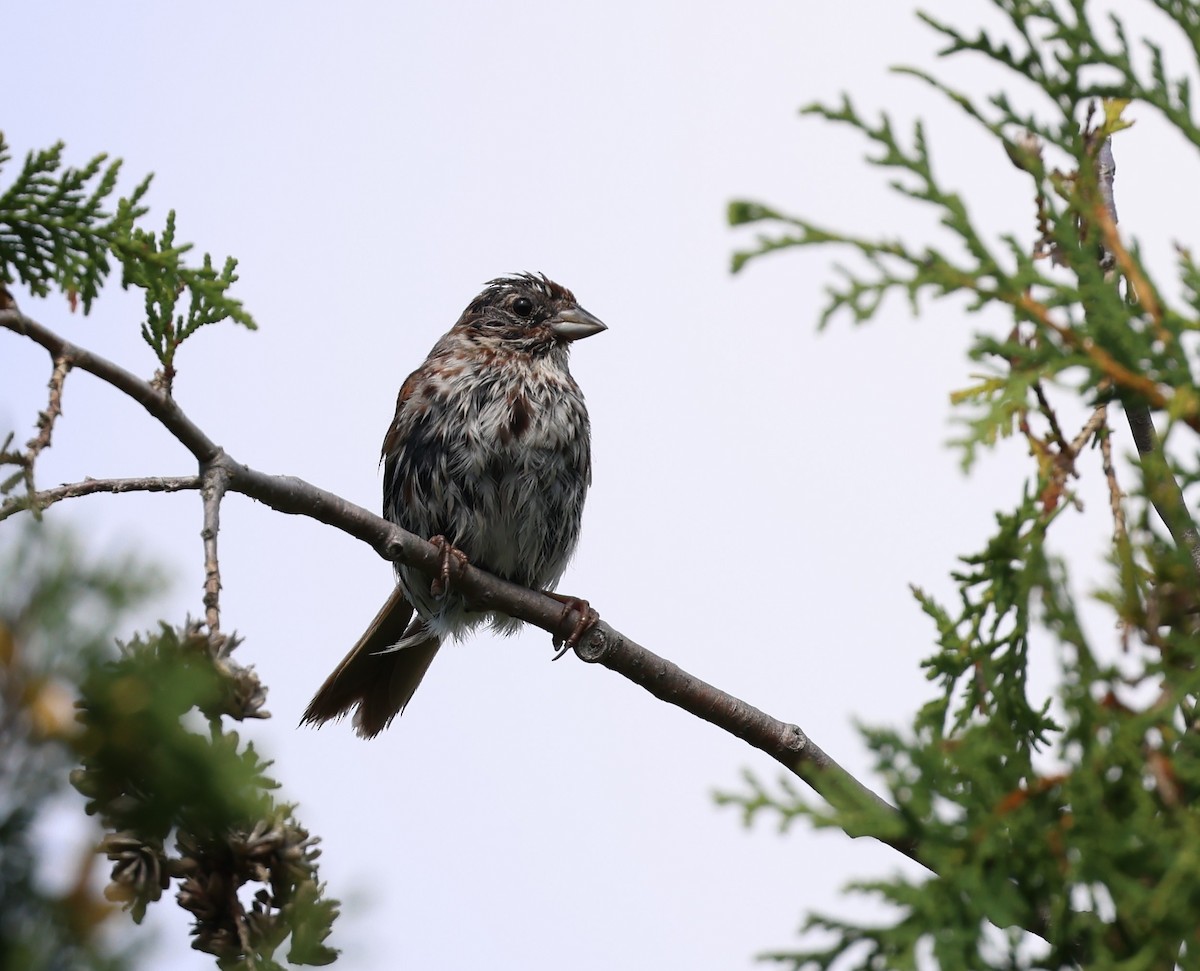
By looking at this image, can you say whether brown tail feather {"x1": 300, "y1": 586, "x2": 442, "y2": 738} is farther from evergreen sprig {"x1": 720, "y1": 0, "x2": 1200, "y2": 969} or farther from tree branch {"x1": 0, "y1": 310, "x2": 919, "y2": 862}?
evergreen sprig {"x1": 720, "y1": 0, "x2": 1200, "y2": 969}

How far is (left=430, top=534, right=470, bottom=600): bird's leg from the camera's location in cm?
368

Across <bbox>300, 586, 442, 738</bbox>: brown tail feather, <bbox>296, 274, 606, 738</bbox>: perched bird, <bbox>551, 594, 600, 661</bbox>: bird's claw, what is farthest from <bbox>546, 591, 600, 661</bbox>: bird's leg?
<bbox>300, 586, 442, 738</bbox>: brown tail feather

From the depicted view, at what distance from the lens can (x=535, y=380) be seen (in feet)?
16.2

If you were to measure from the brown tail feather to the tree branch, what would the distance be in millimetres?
1200

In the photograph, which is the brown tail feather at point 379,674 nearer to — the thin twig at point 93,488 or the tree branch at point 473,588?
the tree branch at point 473,588

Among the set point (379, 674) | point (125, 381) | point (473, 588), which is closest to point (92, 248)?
point (125, 381)

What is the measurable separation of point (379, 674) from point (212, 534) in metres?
2.81

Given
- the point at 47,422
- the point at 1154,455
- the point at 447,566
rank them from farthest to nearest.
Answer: the point at 447,566 < the point at 47,422 < the point at 1154,455

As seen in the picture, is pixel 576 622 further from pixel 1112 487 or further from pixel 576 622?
pixel 1112 487

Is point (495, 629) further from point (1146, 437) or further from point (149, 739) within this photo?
point (149, 739)

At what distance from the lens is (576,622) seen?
381cm

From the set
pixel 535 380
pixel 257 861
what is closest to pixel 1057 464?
pixel 257 861

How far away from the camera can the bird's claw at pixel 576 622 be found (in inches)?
149

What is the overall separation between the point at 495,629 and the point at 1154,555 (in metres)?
3.29
